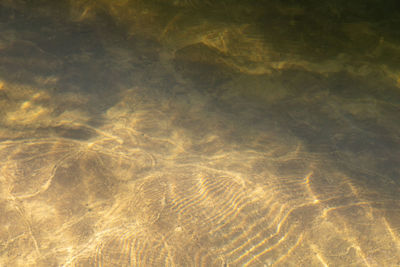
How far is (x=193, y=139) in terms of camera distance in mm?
3336

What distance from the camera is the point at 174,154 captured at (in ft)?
10.2

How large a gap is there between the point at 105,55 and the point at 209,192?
3.09m

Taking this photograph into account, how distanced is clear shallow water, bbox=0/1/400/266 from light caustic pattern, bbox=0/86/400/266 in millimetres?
13

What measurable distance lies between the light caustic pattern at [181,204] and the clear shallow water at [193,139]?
13 mm

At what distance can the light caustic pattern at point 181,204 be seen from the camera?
2.22 meters

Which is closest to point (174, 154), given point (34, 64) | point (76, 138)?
point (76, 138)

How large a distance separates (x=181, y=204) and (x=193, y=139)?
0.96m

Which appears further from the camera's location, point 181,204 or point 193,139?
point 193,139

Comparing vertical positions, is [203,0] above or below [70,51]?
above

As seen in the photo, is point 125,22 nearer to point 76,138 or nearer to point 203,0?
point 203,0

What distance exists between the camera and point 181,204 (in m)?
2.57

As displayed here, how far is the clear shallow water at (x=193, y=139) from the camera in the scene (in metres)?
2.30

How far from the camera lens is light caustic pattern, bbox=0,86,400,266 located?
222 centimetres

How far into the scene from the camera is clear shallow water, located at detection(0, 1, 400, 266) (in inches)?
90.7
